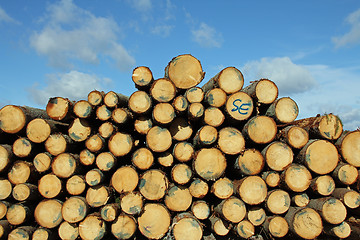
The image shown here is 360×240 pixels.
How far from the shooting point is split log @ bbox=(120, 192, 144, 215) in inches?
135

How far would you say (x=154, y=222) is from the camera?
3467 mm

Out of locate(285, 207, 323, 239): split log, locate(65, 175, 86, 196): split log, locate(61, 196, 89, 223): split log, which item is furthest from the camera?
locate(65, 175, 86, 196): split log

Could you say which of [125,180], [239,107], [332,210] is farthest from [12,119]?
[332,210]

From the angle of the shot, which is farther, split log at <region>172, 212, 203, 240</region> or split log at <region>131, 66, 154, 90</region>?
split log at <region>131, 66, 154, 90</region>

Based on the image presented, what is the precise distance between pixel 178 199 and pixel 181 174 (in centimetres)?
41

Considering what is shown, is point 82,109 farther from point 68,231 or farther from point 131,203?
point 68,231

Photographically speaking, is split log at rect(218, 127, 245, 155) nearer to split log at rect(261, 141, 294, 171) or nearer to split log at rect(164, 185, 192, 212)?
split log at rect(261, 141, 294, 171)

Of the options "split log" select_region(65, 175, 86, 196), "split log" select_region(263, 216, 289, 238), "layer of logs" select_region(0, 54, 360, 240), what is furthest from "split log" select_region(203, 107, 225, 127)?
"split log" select_region(65, 175, 86, 196)

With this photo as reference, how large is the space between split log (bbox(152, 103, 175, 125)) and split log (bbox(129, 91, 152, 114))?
14 centimetres

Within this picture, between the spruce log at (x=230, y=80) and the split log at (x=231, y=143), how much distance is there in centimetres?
75

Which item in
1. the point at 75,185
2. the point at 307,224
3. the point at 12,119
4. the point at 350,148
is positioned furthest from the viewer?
the point at 12,119

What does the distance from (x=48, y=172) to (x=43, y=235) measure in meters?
0.95

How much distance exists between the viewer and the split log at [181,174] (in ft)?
11.2

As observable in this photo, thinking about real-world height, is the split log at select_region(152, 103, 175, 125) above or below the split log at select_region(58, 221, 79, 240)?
above
